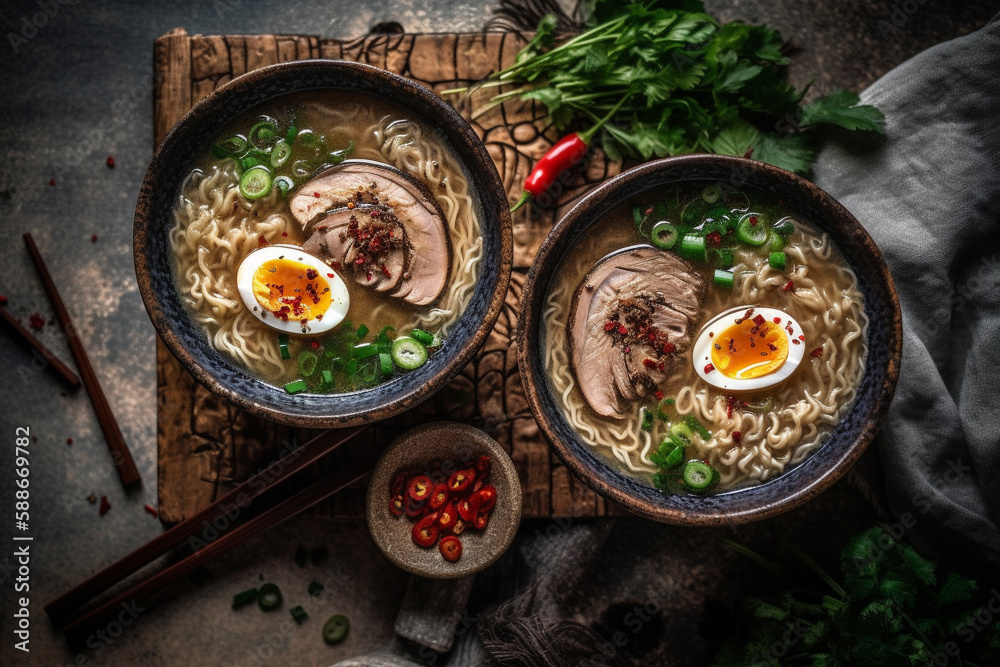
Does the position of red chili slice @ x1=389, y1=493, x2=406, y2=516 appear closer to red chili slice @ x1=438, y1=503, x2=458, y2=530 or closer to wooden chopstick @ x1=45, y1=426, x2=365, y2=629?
red chili slice @ x1=438, y1=503, x2=458, y2=530

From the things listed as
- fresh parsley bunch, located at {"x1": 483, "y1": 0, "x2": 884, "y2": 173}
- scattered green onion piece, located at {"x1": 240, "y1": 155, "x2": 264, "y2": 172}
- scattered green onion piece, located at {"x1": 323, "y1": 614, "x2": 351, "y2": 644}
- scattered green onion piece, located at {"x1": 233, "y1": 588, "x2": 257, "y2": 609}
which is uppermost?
fresh parsley bunch, located at {"x1": 483, "y1": 0, "x2": 884, "y2": 173}

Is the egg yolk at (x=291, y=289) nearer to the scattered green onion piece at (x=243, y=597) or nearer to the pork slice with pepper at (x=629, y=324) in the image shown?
the pork slice with pepper at (x=629, y=324)

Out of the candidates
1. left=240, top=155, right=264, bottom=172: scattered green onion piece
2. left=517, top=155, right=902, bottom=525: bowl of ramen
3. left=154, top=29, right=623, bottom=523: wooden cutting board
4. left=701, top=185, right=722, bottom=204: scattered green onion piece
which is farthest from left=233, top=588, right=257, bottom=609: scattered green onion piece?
left=701, top=185, right=722, bottom=204: scattered green onion piece

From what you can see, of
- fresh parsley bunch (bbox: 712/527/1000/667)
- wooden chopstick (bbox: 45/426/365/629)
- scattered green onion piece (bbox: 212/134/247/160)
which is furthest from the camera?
wooden chopstick (bbox: 45/426/365/629)

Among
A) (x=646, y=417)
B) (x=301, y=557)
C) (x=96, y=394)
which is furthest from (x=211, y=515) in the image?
(x=646, y=417)

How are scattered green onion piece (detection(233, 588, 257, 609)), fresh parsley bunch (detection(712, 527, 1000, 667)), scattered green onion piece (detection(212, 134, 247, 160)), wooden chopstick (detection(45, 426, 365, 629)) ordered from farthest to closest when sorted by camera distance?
scattered green onion piece (detection(233, 588, 257, 609)), wooden chopstick (detection(45, 426, 365, 629)), scattered green onion piece (detection(212, 134, 247, 160)), fresh parsley bunch (detection(712, 527, 1000, 667))

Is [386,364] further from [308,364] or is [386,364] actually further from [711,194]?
[711,194]

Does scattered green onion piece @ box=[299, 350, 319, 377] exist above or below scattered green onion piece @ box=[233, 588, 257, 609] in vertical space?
above

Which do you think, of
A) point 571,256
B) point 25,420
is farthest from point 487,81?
point 25,420
